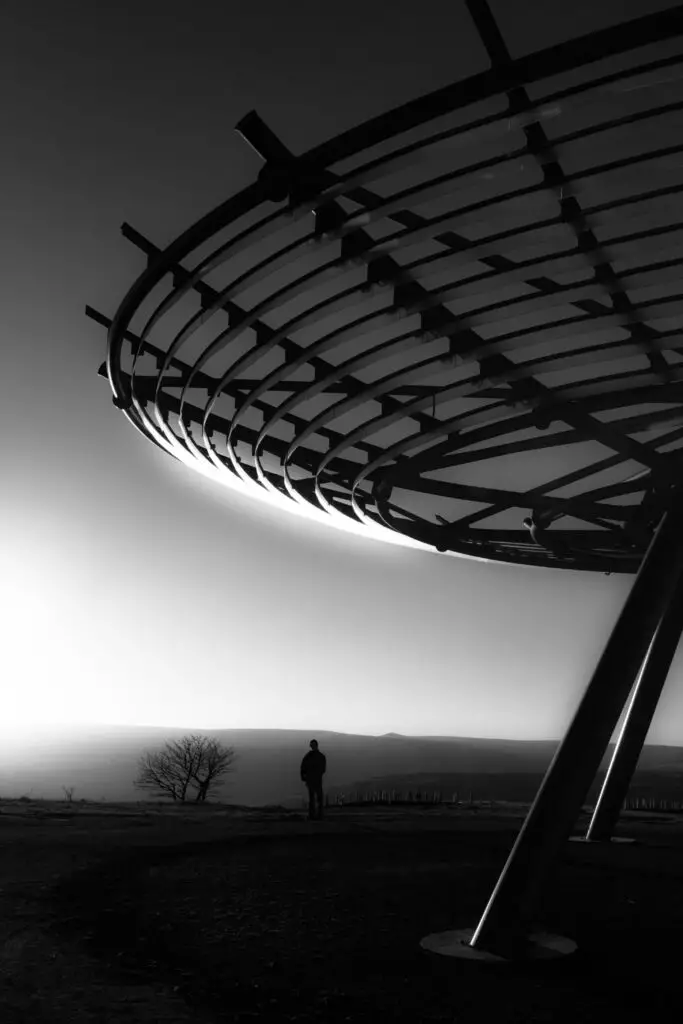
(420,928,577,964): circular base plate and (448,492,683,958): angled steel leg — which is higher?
Answer: (448,492,683,958): angled steel leg

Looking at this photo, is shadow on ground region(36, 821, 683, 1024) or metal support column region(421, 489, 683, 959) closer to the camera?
shadow on ground region(36, 821, 683, 1024)

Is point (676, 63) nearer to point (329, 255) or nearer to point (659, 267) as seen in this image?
point (659, 267)

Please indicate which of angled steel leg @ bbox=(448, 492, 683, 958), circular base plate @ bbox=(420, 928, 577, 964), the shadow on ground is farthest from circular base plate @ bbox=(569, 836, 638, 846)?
angled steel leg @ bbox=(448, 492, 683, 958)

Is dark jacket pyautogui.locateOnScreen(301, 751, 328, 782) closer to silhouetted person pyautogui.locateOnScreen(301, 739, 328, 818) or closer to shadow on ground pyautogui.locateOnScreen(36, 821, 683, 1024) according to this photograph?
silhouetted person pyautogui.locateOnScreen(301, 739, 328, 818)

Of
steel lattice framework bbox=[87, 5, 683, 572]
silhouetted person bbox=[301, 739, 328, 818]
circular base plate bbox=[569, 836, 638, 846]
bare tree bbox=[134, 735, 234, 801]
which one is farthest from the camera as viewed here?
bare tree bbox=[134, 735, 234, 801]

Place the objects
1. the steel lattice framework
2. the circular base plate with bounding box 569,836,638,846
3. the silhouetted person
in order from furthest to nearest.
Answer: the silhouetted person
the circular base plate with bounding box 569,836,638,846
the steel lattice framework

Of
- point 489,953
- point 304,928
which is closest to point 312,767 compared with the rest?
point 304,928

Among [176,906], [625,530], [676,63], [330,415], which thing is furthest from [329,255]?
[625,530]

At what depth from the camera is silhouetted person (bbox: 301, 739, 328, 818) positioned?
21.3 meters

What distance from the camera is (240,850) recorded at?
→ 51.4 ft

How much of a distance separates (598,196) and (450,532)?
10.3 m

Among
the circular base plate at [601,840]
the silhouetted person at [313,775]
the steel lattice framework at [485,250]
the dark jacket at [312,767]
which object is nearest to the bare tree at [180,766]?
the silhouetted person at [313,775]

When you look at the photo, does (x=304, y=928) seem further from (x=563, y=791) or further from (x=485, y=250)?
(x=485, y=250)

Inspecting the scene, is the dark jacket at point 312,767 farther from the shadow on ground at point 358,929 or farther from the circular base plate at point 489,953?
the circular base plate at point 489,953
